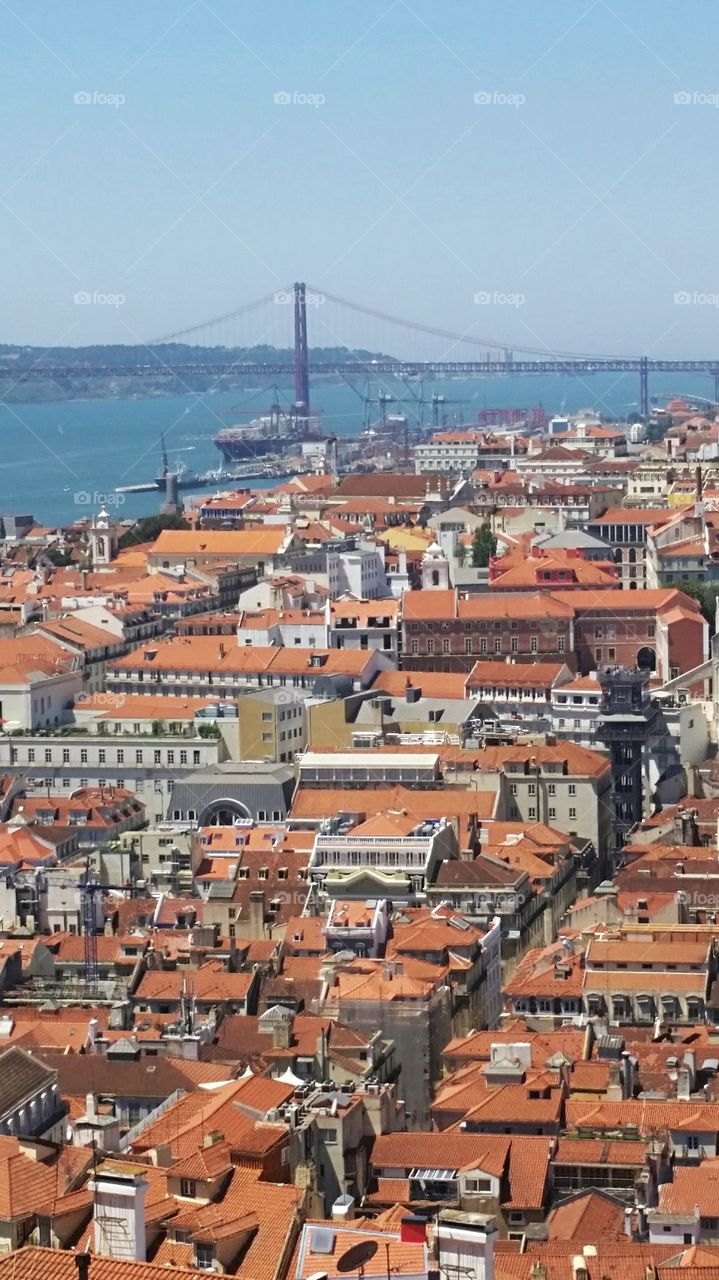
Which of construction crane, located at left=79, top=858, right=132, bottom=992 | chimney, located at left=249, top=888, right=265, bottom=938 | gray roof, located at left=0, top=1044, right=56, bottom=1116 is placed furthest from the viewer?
chimney, located at left=249, top=888, right=265, bottom=938

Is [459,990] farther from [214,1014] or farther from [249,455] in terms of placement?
[249,455]

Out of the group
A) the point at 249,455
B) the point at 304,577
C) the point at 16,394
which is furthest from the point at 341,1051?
the point at 16,394

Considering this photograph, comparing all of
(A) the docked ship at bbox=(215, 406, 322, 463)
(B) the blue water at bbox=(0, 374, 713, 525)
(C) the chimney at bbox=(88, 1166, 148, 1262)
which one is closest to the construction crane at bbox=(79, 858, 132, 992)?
(C) the chimney at bbox=(88, 1166, 148, 1262)

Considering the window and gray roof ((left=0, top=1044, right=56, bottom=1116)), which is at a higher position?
the window

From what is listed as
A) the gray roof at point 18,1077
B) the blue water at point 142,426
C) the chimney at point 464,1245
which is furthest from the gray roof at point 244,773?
the blue water at point 142,426

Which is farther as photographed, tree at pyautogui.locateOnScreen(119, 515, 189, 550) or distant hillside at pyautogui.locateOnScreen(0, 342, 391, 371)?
distant hillside at pyautogui.locateOnScreen(0, 342, 391, 371)

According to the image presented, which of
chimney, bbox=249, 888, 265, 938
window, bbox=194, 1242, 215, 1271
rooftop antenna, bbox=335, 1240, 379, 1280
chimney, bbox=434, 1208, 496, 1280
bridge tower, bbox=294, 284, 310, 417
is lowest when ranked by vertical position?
chimney, bbox=249, 888, 265, 938

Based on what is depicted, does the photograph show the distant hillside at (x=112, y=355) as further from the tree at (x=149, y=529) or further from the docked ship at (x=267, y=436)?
the tree at (x=149, y=529)

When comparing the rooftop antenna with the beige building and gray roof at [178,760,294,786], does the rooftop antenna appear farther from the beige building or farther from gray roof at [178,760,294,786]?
the beige building
